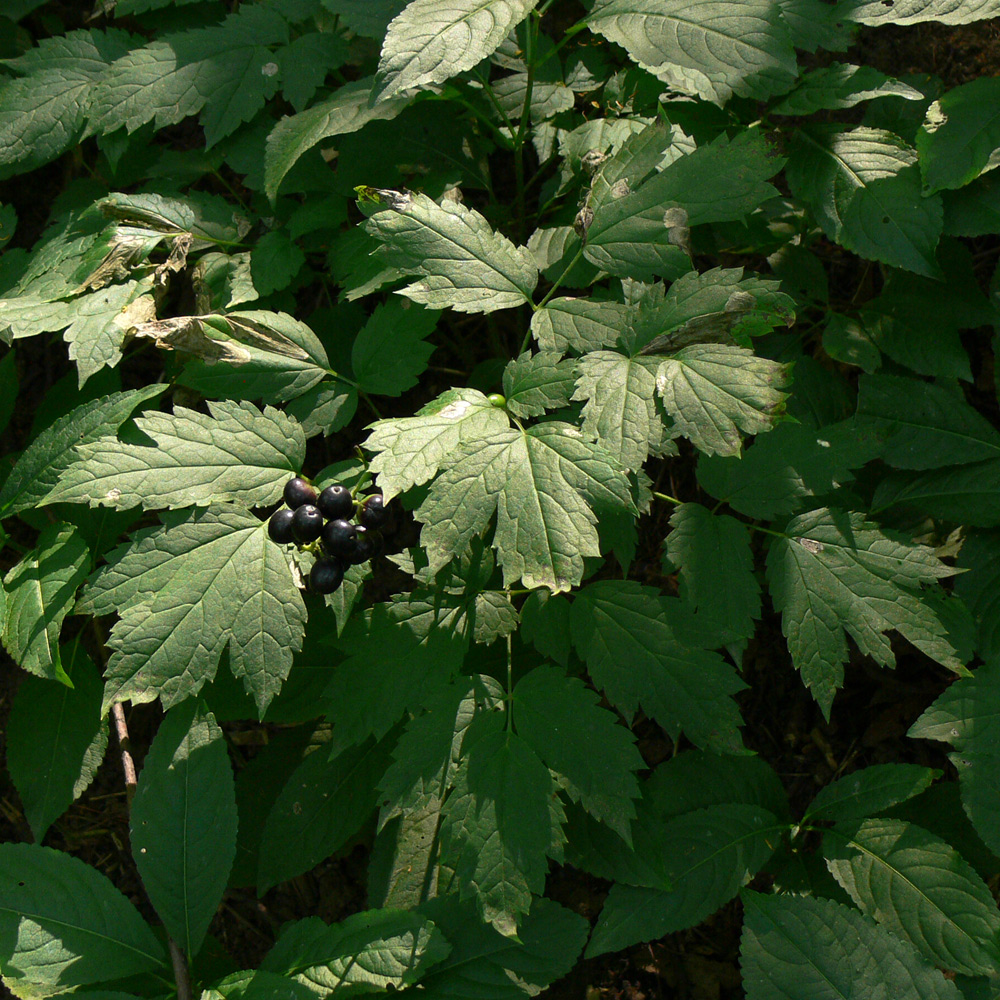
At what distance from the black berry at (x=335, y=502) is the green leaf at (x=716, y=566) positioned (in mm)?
817

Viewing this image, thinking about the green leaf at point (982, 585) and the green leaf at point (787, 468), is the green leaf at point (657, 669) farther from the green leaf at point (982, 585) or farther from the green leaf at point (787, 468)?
the green leaf at point (982, 585)

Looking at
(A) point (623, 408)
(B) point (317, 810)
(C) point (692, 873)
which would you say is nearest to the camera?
(A) point (623, 408)

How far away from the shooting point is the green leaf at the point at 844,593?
2.01 m

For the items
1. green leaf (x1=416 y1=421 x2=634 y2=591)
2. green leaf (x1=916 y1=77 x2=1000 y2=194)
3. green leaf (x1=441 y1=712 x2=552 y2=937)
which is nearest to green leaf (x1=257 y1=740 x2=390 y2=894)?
green leaf (x1=441 y1=712 x2=552 y2=937)

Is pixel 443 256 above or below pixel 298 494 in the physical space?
above

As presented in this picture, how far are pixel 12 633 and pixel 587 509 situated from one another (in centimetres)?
165

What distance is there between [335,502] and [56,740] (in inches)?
54.8

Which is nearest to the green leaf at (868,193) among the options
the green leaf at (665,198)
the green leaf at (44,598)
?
the green leaf at (665,198)

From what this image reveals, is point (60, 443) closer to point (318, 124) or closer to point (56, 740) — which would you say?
point (56, 740)

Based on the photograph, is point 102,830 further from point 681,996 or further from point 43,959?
point 681,996

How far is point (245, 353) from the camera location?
7.23 feet

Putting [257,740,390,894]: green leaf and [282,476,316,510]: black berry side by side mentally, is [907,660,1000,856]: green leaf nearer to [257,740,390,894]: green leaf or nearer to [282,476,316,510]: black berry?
[257,740,390,894]: green leaf

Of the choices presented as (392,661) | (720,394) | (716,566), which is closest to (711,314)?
(720,394)

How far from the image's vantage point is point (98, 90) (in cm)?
272
